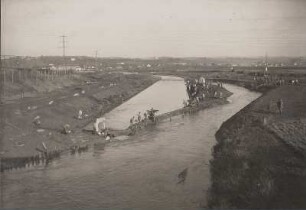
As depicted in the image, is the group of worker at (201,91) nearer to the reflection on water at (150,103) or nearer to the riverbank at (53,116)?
the reflection on water at (150,103)

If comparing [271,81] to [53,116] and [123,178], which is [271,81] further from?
[123,178]

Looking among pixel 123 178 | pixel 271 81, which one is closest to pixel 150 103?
pixel 271 81

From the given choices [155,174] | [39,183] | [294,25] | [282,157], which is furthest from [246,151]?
[39,183]

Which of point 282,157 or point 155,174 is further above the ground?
point 282,157

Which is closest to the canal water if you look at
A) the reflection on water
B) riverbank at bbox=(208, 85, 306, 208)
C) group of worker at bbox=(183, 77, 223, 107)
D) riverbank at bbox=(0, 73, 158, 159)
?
riverbank at bbox=(208, 85, 306, 208)

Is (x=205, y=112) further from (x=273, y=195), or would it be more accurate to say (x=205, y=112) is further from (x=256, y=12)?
(x=273, y=195)

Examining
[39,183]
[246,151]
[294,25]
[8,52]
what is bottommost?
[39,183]
